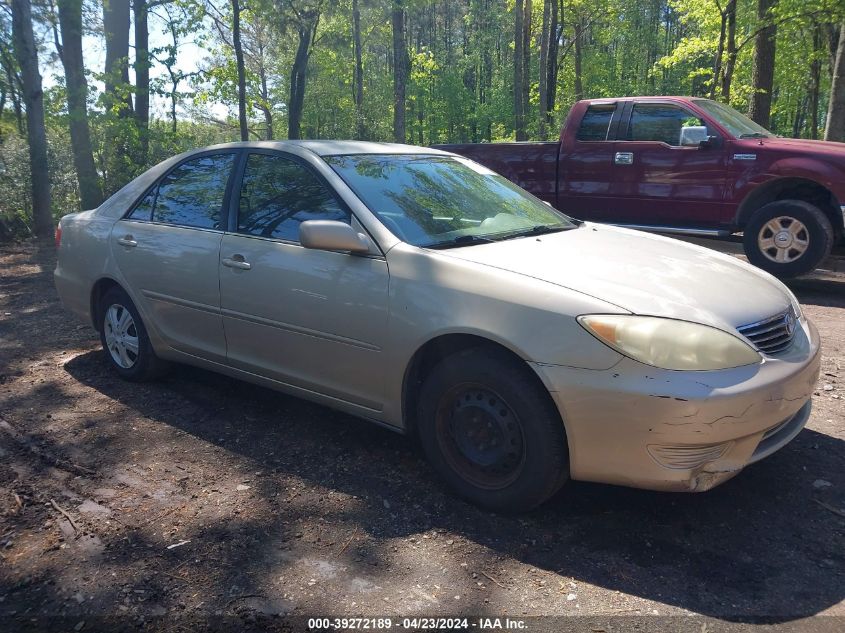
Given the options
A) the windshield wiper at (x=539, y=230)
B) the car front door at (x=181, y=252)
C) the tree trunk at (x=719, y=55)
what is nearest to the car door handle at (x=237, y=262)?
the car front door at (x=181, y=252)

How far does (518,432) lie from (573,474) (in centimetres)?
29

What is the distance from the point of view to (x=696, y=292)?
3.02m

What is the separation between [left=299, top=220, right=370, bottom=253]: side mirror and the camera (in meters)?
3.38

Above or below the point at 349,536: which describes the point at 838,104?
above

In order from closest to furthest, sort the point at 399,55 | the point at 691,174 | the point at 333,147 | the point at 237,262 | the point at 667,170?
the point at 237,262 < the point at 333,147 < the point at 691,174 < the point at 667,170 < the point at 399,55

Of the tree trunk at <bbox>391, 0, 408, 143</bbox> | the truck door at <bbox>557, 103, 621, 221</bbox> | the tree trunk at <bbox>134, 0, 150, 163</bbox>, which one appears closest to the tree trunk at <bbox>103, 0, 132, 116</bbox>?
the tree trunk at <bbox>134, 0, 150, 163</bbox>

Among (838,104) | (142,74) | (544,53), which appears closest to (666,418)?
(838,104)

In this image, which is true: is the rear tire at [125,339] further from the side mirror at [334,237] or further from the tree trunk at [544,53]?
the tree trunk at [544,53]

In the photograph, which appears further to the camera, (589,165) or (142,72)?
(142,72)

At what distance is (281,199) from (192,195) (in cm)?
89

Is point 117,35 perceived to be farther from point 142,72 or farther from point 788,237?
point 788,237

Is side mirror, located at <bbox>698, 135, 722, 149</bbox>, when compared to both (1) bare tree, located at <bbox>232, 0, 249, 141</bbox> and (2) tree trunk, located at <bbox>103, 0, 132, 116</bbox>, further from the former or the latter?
(2) tree trunk, located at <bbox>103, 0, 132, 116</bbox>

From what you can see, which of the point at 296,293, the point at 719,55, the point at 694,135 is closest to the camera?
the point at 296,293

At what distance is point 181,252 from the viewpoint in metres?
4.34
